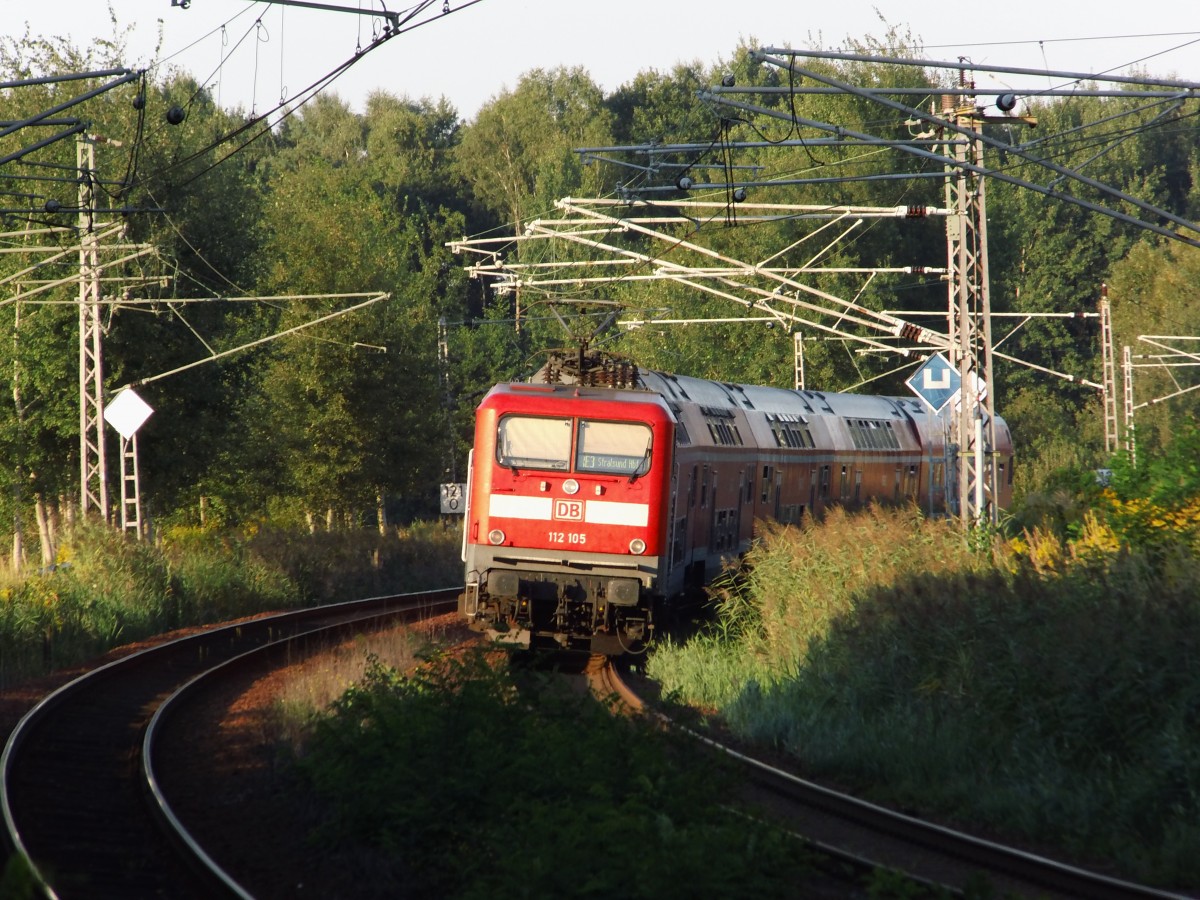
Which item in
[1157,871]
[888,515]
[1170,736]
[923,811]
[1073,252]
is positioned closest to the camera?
[1157,871]

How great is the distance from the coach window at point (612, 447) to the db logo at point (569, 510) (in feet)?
1.33

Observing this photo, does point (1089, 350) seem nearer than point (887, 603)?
No

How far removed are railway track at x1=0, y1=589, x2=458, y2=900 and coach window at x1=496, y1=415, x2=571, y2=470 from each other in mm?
4273

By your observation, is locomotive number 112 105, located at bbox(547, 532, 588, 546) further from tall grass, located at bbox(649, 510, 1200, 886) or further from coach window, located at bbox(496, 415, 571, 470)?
tall grass, located at bbox(649, 510, 1200, 886)

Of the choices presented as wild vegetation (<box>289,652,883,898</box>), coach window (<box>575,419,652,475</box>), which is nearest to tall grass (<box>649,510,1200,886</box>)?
wild vegetation (<box>289,652,883,898</box>)

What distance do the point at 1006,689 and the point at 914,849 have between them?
2534 millimetres

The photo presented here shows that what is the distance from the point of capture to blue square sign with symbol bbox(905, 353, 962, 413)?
64.2 feet

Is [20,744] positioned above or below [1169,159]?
below

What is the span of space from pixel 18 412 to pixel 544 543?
1832 centimetres

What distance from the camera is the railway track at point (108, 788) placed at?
28.7 feet

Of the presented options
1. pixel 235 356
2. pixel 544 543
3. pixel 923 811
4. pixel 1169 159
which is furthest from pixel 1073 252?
pixel 923 811

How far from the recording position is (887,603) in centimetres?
1388

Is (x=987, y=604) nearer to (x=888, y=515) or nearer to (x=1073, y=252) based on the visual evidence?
(x=888, y=515)

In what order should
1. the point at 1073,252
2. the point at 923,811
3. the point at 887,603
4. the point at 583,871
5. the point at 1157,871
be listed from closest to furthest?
the point at 583,871, the point at 1157,871, the point at 923,811, the point at 887,603, the point at 1073,252
